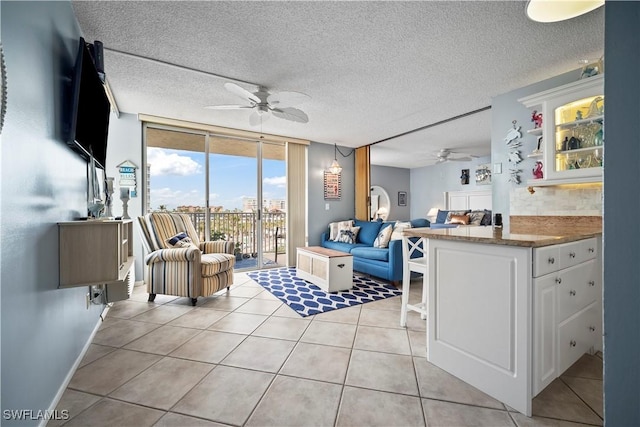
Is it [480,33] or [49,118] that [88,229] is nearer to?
[49,118]

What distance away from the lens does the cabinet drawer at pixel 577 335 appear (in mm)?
1519

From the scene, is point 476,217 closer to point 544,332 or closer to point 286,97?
point 544,332

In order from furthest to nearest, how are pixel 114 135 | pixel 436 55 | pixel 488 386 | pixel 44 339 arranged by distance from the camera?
pixel 114 135 < pixel 436 55 < pixel 488 386 < pixel 44 339

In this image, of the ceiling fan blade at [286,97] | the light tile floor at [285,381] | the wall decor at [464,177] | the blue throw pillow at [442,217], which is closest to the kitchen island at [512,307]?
the light tile floor at [285,381]

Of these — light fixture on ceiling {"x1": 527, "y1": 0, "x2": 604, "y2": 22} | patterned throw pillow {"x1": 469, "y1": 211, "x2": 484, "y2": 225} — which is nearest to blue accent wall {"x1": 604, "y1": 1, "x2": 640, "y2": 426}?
light fixture on ceiling {"x1": 527, "y1": 0, "x2": 604, "y2": 22}

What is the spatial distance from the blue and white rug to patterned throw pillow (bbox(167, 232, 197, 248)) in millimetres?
1142

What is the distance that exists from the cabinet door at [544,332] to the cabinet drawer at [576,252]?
0.16 meters

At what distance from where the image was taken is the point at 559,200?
7.75 feet

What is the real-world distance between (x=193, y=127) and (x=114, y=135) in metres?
1.01

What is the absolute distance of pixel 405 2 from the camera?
1.68 metres

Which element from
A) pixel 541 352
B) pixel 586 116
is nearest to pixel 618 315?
pixel 541 352

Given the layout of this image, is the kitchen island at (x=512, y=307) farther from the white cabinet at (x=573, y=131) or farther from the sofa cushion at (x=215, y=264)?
the sofa cushion at (x=215, y=264)

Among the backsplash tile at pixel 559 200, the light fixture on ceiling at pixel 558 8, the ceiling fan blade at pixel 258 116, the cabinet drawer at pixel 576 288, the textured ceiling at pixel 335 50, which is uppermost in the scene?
the textured ceiling at pixel 335 50

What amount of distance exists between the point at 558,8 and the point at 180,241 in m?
3.89
